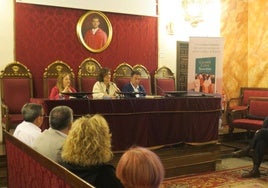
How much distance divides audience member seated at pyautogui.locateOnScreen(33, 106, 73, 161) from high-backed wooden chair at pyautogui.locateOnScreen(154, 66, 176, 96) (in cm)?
465

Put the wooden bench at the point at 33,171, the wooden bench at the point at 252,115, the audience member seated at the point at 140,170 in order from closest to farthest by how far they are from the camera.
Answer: the audience member seated at the point at 140,170
the wooden bench at the point at 33,171
the wooden bench at the point at 252,115

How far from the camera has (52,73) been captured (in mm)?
6230

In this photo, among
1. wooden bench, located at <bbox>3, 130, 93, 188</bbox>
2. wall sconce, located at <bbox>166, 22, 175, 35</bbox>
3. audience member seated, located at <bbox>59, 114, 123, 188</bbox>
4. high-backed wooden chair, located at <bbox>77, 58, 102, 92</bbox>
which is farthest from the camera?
wall sconce, located at <bbox>166, 22, 175, 35</bbox>

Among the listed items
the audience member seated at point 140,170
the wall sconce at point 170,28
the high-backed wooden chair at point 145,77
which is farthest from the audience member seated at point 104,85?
the audience member seated at point 140,170

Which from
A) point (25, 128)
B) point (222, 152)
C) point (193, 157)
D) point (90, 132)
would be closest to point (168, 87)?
point (222, 152)

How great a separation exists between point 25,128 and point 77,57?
350 cm

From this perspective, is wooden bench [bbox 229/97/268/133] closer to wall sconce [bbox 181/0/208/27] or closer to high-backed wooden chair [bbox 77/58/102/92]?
wall sconce [bbox 181/0/208/27]

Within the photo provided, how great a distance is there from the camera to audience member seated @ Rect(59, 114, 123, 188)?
2.01 metres

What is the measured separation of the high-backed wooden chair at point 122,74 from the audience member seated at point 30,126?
3.56 meters

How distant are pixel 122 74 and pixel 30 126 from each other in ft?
12.7

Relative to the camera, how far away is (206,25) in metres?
8.26

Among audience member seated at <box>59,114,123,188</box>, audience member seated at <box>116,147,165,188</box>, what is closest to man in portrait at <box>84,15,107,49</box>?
audience member seated at <box>59,114,123,188</box>

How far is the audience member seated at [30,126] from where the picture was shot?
10.4 ft

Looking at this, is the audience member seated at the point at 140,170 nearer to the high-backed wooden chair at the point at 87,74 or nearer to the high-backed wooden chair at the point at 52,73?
the high-backed wooden chair at the point at 52,73
